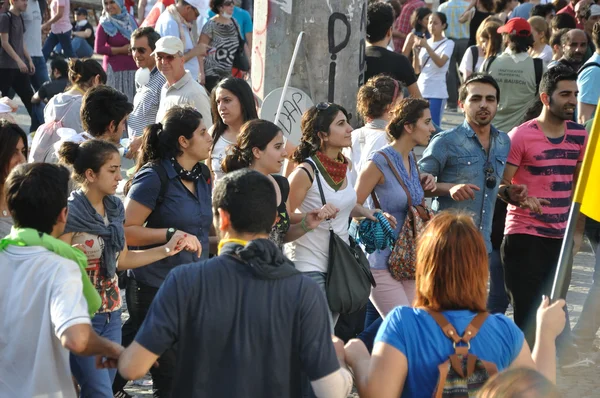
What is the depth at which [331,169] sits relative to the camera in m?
5.49

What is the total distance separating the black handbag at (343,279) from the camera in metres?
5.38

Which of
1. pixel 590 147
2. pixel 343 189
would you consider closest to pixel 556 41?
pixel 343 189

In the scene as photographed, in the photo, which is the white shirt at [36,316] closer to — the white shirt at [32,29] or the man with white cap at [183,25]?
the man with white cap at [183,25]

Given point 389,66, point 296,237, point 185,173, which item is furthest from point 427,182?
point 389,66

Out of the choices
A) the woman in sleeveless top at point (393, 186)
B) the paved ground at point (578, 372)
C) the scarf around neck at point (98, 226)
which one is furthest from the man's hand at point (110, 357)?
the woman in sleeveless top at point (393, 186)

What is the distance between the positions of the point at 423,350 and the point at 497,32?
6.95 meters

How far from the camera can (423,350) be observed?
331cm

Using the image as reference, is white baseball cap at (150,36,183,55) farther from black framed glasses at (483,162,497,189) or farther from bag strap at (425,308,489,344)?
bag strap at (425,308,489,344)

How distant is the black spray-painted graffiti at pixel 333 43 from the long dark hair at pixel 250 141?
2.45 meters

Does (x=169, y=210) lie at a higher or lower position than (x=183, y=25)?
lower

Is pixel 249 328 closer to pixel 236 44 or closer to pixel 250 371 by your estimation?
pixel 250 371

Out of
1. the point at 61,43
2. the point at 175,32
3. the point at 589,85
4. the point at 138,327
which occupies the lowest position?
the point at 138,327

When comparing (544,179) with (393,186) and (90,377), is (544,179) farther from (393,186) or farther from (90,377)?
(90,377)

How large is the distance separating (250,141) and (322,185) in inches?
19.2
